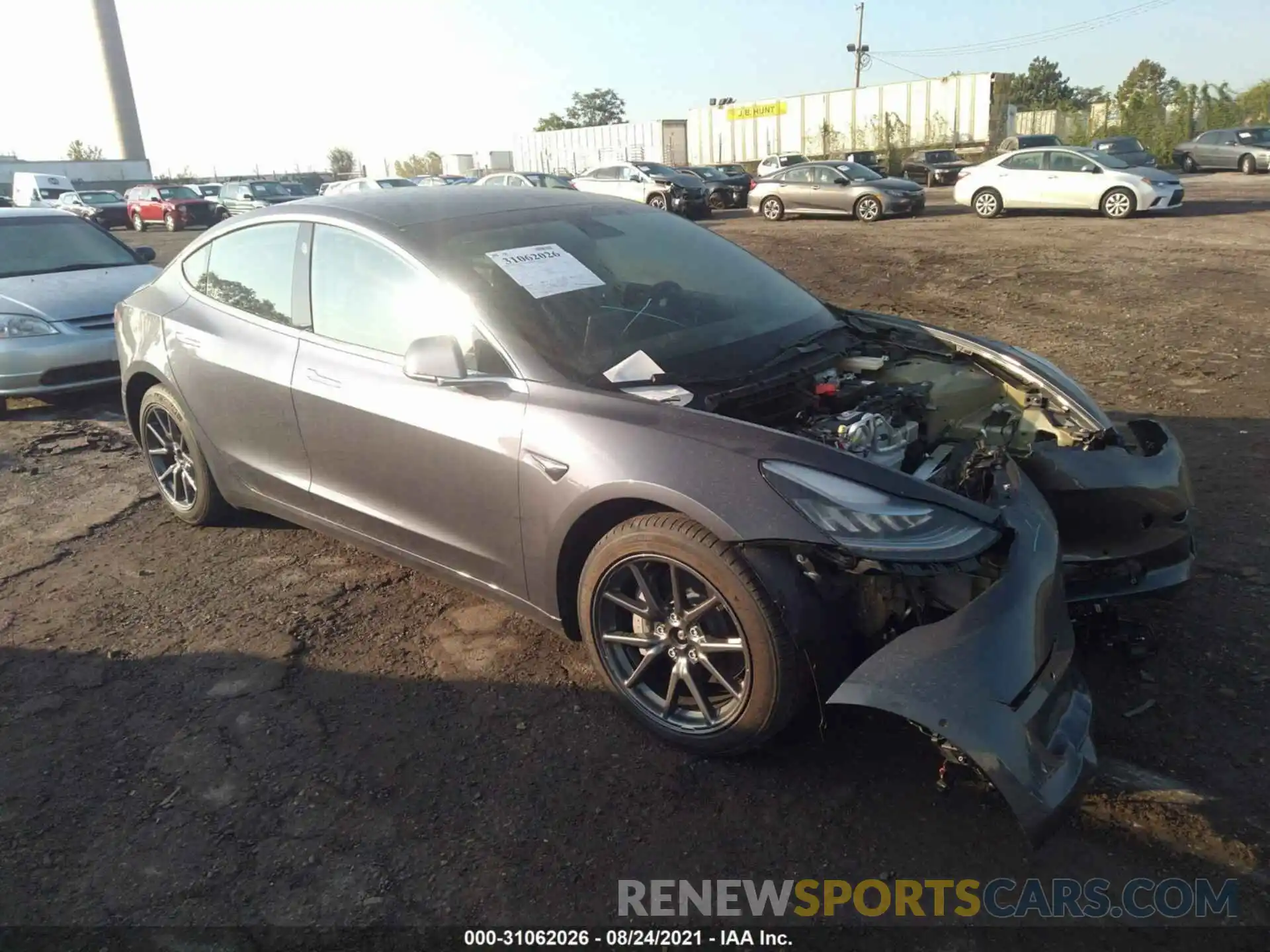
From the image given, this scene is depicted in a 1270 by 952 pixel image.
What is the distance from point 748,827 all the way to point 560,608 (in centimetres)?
95

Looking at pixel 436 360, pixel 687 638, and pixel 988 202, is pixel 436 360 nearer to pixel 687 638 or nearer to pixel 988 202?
pixel 687 638

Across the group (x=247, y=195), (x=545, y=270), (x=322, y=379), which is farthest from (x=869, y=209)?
(x=247, y=195)

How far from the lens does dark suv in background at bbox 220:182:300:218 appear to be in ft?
96.5

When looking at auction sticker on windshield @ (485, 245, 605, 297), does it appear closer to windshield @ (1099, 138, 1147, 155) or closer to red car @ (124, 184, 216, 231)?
windshield @ (1099, 138, 1147, 155)

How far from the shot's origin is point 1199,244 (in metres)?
13.1

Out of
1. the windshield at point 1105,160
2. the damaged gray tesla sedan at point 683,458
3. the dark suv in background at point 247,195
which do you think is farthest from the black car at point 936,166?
the damaged gray tesla sedan at point 683,458

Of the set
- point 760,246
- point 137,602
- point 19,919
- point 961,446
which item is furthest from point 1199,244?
point 19,919

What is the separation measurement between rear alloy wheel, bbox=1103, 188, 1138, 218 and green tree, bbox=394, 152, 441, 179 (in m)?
45.8

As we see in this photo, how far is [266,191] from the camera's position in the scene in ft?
97.7

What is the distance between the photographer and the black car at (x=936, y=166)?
104ft

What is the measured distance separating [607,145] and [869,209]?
3148 cm

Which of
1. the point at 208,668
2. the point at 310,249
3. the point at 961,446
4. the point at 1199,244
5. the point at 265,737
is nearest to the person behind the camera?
the point at 265,737

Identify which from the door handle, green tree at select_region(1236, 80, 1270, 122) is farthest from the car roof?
green tree at select_region(1236, 80, 1270, 122)

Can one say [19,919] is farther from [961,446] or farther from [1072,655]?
[961,446]
